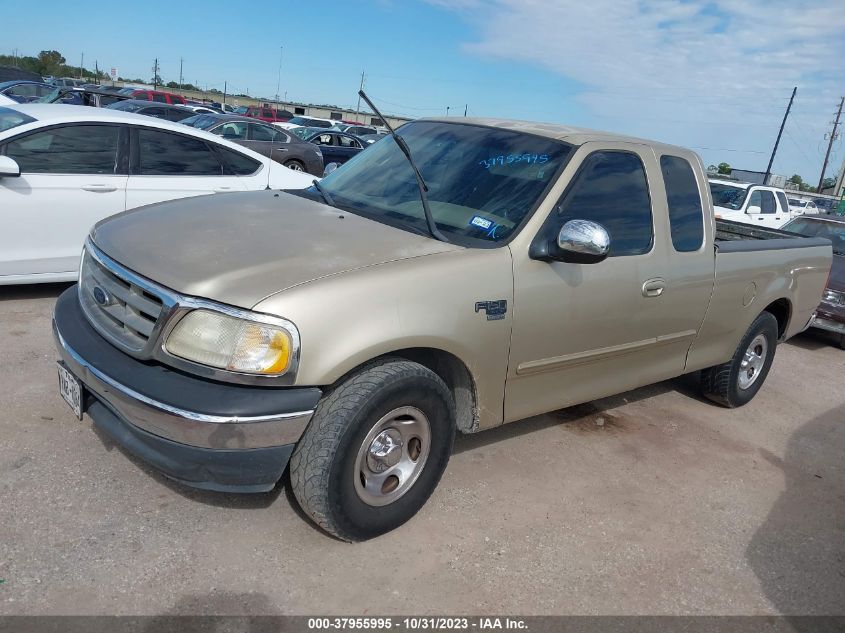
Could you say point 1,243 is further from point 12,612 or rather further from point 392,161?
point 12,612

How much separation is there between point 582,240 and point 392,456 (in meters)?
1.31

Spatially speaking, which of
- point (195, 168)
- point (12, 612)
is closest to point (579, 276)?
point (12, 612)

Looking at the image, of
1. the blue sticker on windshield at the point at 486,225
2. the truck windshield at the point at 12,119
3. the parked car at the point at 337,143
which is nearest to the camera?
the blue sticker on windshield at the point at 486,225

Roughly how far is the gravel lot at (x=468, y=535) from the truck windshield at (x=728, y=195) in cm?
Answer: 1071

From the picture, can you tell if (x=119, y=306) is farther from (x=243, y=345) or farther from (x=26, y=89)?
(x=26, y=89)

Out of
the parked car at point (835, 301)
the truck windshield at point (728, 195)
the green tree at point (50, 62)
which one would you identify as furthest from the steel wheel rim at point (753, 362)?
the green tree at point (50, 62)

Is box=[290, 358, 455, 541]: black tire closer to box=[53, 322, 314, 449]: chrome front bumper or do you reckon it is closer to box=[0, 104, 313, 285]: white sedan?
box=[53, 322, 314, 449]: chrome front bumper

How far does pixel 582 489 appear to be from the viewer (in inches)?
153

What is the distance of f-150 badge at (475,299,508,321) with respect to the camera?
3.15 metres

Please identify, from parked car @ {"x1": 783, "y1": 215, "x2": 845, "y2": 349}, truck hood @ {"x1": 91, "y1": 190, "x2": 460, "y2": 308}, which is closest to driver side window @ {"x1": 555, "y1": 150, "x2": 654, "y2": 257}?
truck hood @ {"x1": 91, "y1": 190, "x2": 460, "y2": 308}

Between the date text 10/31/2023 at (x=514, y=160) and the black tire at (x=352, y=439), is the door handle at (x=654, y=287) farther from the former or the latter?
the black tire at (x=352, y=439)

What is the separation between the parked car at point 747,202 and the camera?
1395 cm

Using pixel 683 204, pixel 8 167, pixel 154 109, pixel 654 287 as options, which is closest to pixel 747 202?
pixel 683 204

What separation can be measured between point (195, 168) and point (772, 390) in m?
5.59
